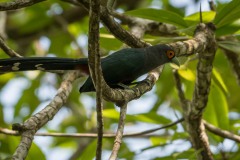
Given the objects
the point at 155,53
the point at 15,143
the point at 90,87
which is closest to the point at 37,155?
the point at 15,143

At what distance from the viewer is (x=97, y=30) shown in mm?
2559

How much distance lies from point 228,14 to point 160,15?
1.90ft

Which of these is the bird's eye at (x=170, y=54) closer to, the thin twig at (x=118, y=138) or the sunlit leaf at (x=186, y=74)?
the sunlit leaf at (x=186, y=74)

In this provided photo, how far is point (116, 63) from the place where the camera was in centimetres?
396

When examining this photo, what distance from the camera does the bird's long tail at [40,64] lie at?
3.62 meters

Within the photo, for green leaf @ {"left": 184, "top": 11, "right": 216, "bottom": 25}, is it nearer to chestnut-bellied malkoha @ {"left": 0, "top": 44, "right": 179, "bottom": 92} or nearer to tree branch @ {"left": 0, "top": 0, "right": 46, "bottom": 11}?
chestnut-bellied malkoha @ {"left": 0, "top": 44, "right": 179, "bottom": 92}

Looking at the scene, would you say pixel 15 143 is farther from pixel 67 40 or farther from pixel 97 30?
pixel 67 40

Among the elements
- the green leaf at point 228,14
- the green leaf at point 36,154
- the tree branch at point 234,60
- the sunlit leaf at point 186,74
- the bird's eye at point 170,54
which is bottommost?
the green leaf at point 36,154

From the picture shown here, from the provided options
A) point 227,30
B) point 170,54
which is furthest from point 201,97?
point 227,30

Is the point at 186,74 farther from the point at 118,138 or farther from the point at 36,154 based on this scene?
the point at 118,138

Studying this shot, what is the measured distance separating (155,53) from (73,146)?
14.2 feet

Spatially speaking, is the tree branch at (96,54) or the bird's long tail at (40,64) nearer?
the tree branch at (96,54)

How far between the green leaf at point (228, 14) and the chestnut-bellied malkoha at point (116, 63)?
50 cm

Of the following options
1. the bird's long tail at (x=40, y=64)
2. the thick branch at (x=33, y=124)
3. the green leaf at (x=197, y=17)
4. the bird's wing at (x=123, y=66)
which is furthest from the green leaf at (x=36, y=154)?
the green leaf at (x=197, y=17)
